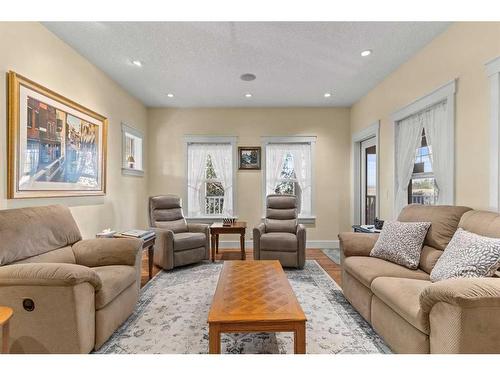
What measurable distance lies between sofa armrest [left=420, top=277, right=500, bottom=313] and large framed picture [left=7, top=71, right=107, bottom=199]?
319 cm

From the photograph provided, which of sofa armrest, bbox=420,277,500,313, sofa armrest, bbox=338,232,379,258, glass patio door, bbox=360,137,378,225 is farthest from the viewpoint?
glass patio door, bbox=360,137,378,225

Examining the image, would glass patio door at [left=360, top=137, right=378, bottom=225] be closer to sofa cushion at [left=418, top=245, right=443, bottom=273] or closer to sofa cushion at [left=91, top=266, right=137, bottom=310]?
sofa cushion at [left=418, top=245, right=443, bottom=273]

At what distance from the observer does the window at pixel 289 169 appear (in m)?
5.15

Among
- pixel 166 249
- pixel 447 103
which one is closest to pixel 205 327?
pixel 166 249

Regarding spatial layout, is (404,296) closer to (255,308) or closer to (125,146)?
(255,308)

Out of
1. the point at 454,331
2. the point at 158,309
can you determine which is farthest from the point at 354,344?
the point at 158,309

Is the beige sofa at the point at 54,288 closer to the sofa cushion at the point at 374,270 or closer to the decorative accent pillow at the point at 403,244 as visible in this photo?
the sofa cushion at the point at 374,270

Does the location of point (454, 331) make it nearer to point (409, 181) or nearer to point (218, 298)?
point (218, 298)

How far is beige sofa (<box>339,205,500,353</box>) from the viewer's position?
52.2 inches

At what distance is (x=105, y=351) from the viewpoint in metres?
1.85

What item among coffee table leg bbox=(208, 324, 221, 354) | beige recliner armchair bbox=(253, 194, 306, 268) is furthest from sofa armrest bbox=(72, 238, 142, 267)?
beige recliner armchair bbox=(253, 194, 306, 268)

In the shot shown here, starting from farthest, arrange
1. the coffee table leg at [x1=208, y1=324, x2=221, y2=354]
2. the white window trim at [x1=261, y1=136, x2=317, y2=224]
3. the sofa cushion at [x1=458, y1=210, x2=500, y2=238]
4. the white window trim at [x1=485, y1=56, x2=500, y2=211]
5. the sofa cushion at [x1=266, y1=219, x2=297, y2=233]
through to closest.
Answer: the white window trim at [x1=261, y1=136, x2=317, y2=224] → the sofa cushion at [x1=266, y1=219, x2=297, y2=233] → the white window trim at [x1=485, y1=56, x2=500, y2=211] → the sofa cushion at [x1=458, y1=210, x2=500, y2=238] → the coffee table leg at [x1=208, y1=324, x2=221, y2=354]
